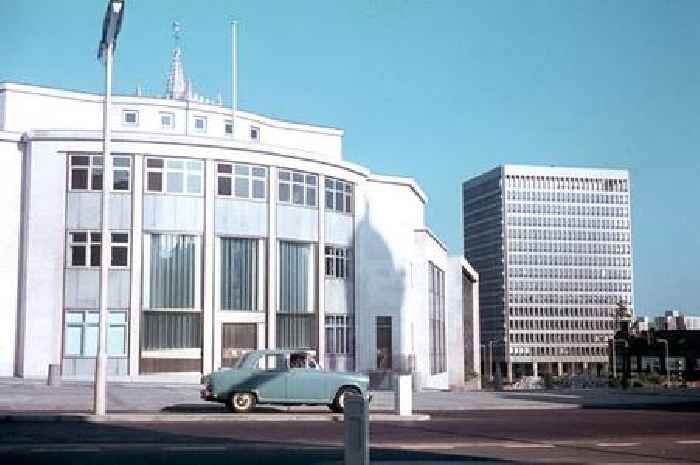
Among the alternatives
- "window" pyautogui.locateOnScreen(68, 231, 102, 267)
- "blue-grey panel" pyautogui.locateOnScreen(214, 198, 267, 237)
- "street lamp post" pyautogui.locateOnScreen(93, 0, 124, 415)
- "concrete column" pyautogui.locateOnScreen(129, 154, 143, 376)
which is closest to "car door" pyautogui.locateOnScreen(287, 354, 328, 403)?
"street lamp post" pyautogui.locateOnScreen(93, 0, 124, 415)

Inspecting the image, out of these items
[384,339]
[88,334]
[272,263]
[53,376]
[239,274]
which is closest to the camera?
[53,376]

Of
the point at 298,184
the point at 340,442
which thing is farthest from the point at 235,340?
the point at 340,442

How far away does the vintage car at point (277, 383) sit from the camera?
25.4 meters

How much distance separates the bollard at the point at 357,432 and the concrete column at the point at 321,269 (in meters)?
38.4

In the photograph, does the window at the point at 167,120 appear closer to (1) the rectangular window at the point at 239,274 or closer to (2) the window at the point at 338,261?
(1) the rectangular window at the point at 239,274

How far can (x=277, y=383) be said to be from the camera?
25641 mm

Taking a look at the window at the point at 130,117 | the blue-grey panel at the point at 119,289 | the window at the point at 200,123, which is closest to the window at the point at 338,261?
the window at the point at 200,123

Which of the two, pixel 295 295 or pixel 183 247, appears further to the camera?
pixel 295 295

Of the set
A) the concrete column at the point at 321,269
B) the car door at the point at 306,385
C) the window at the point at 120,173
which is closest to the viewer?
the car door at the point at 306,385

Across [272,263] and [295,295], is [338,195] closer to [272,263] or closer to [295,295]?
[272,263]

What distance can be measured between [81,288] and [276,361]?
67.4ft

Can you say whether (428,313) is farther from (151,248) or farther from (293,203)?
(151,248)

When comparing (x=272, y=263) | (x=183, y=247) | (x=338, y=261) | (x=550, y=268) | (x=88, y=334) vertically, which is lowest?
(x=88, y=334)

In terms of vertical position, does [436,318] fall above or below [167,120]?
below
